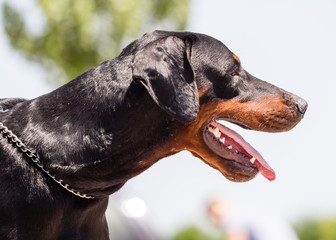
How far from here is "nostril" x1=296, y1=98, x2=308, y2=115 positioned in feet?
13.0

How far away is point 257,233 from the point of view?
19.3 feet

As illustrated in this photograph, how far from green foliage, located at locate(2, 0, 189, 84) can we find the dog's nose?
988 cm

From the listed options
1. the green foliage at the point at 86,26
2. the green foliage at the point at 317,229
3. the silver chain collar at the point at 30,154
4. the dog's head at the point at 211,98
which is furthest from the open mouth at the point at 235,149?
the green foliage at the point at 317,229

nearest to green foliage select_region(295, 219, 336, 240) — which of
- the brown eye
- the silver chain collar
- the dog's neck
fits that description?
the brown eye

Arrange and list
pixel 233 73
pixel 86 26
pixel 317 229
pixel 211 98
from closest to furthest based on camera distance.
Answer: pixel 211 98 → pixel 233 73 → pixel 86 26 → pixel 317 229

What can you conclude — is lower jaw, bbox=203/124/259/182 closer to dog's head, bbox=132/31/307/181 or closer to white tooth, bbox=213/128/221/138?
dog's head, bbox=132/31/307/181

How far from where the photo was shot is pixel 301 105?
3984 millimetres

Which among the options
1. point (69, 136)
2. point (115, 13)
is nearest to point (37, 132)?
point (69, 136)

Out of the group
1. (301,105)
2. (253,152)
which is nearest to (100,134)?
(253,152)

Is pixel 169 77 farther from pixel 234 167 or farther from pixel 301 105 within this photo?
pixel 301 105

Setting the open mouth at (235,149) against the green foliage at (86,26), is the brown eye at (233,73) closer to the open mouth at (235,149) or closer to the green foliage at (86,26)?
the open mouth at (235,149)

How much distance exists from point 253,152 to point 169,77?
0.92 metres

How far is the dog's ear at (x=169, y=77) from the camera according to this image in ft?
11.3

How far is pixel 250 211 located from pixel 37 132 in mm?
3117
